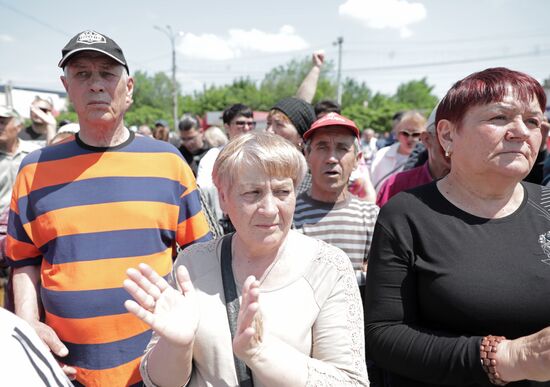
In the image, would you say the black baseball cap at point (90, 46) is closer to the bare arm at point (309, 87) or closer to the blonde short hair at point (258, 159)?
the blonde short hair at point (258, 159)

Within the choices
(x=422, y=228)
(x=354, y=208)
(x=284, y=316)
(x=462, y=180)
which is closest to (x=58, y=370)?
(x=284, y=316)

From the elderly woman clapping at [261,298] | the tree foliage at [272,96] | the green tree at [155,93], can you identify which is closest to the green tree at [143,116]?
the tree foliage at [272,96]

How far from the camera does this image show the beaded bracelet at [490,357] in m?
1.42

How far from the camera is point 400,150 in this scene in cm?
507

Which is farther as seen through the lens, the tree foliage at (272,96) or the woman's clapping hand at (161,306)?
the tree foliage at (272,96)

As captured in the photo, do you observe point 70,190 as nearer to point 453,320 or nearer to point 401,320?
point 401,320

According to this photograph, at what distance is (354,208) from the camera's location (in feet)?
8.63

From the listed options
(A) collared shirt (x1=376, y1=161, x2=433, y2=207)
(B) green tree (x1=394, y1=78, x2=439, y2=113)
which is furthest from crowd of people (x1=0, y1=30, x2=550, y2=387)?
(B) green tree (x1=394, y1=78, x2=439, y2=113)

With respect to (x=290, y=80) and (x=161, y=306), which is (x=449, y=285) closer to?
(x=161, y=306)

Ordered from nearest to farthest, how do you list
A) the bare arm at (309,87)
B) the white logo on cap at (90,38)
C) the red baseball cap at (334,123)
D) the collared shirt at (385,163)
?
the white logo on cap at (90,38)
the red baseball cap at (334,123)
the bare arm at (309,87)
the collared shirt at (385,163)

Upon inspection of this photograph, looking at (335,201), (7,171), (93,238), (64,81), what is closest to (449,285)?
(335,201)

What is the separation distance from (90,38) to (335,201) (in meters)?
1.63

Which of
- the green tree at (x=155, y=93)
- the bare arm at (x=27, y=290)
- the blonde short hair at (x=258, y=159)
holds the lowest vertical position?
the bare arm at (x=27, y=290)

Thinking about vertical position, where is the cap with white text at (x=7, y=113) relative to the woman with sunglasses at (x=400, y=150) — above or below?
above
